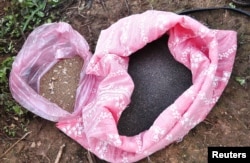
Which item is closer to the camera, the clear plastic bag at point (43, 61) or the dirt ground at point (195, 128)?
the dirt ground at point (195, 128)

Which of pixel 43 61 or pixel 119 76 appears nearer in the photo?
pixel 119 76

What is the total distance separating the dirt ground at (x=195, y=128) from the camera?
166 centimetres

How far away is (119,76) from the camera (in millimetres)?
1712

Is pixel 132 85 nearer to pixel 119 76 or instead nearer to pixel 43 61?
pixel 119 76

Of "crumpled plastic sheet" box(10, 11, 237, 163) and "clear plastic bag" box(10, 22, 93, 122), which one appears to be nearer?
"crumpled plastic sheet" box(10, 11, 237, 163)

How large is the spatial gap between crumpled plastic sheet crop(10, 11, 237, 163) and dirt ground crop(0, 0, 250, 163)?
7 centimetres

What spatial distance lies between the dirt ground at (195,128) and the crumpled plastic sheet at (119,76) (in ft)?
0.23

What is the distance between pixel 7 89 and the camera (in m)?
1.91

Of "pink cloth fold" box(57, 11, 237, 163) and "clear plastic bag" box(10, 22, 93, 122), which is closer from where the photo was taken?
"pink cloth fold" box(57, 11, 237, 163)

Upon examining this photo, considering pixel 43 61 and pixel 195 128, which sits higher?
pixel 43 61

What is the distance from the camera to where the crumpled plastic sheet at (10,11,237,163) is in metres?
1.58

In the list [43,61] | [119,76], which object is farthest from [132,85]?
[43,61]

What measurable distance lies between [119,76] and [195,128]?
0.41 meters

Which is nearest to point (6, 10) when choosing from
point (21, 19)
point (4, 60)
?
point (21, 19)
